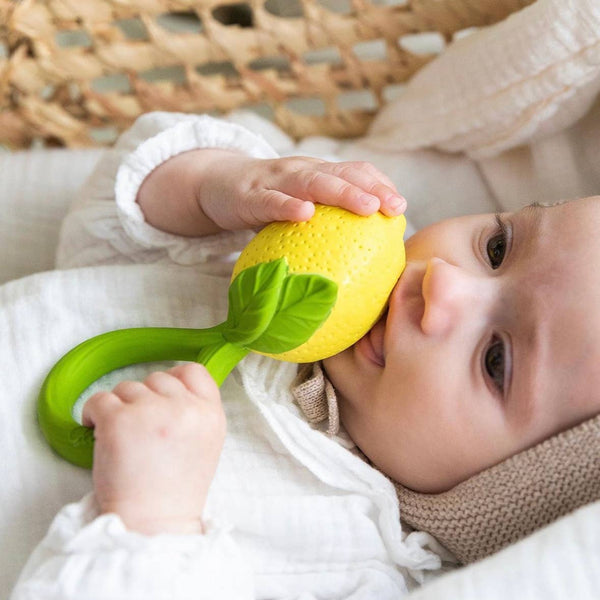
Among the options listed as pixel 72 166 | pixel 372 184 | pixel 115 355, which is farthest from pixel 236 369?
pixel 72 166

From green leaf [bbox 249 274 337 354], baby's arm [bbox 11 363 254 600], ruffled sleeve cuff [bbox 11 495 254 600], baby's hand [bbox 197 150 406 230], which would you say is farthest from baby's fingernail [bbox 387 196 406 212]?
ruffled sleeve cuff [bbox 11 495 254 600]

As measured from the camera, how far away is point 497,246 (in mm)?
785

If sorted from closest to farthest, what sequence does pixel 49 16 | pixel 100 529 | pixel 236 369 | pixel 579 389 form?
pixel 100 529 < pixel 579 389 < pixel 236 369 < pixel 49 16

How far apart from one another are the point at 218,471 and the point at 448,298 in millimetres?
267

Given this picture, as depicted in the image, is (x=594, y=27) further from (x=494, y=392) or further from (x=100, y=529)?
(x=100, y=529)

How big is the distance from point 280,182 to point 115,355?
0.23 m

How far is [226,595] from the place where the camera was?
1.93 ft

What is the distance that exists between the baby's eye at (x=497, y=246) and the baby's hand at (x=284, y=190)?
12 cm

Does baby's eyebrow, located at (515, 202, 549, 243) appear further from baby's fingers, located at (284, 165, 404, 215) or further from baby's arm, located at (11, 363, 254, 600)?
baby's arm, located at (11, 363, 254, 600)

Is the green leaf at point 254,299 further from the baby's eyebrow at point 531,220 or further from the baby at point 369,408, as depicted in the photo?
the baby's eyebrow at point 531,220

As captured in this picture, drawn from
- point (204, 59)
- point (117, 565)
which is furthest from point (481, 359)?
point (204, 59)

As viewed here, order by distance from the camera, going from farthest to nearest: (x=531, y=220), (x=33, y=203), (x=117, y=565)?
1. (x=33, y=203)
2. (x=531, y=220)
3. (x=117, y=565)

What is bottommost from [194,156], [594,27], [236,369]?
[236,369]

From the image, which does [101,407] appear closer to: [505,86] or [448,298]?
[448,298]
